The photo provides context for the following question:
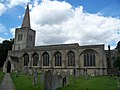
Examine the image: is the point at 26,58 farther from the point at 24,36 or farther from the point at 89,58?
the point at 89,58

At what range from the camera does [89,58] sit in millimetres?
47375

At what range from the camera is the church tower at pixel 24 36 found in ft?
211

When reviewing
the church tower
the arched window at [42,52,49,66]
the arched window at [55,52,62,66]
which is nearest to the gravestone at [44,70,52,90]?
the arched window at [55,52,62,66]

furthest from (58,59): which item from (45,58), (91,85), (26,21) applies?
(91,85)

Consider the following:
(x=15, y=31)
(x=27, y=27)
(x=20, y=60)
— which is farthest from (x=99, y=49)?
(x=15, y=31)

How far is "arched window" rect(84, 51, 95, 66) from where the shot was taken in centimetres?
4701

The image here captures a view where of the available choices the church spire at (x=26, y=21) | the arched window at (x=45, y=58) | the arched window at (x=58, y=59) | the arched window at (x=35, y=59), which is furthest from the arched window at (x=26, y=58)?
the church spire at (x=26, y=21)

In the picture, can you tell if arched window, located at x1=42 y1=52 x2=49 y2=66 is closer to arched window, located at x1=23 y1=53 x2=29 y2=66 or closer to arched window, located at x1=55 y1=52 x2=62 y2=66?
arched window, located at x1=55 y1=52 x2=62 y2=66

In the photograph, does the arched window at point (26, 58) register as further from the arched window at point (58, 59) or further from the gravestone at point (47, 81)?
the gravestone at point (47, 81)

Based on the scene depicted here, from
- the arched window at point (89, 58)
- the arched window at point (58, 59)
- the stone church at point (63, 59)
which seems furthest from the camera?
the arched window at point (58, 59)

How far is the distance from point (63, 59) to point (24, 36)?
23082 millimetres

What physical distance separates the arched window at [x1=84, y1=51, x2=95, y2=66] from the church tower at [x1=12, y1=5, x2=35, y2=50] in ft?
86.8

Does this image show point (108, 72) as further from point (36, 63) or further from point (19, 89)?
point (19, 89)

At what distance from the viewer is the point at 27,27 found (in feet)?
213
